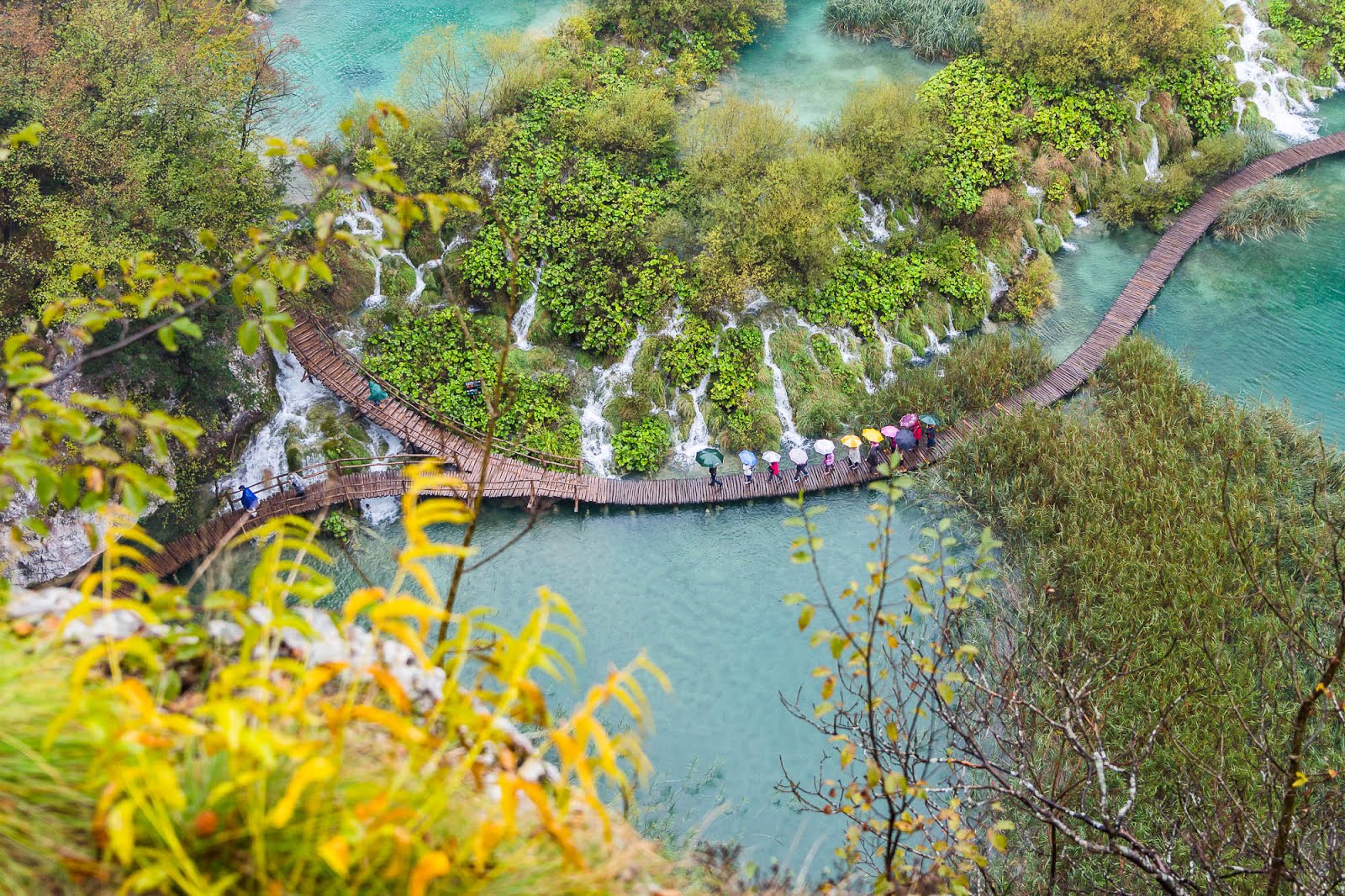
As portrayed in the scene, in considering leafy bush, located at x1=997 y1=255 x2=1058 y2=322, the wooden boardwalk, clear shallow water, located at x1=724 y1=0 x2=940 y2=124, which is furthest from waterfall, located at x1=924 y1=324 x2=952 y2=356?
clear shallow water, located at x1=724 y1=0 x2=940 y2=124

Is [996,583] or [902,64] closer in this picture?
[996,583]

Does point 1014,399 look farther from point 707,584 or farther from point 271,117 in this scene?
point 271,117

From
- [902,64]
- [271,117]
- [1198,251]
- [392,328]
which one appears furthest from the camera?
[902,64]

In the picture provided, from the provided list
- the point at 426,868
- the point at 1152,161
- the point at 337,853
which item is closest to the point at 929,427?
the point at 1152,161

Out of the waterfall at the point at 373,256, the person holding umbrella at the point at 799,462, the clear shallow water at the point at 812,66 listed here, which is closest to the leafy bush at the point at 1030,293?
the clear shallow water at the point at 812,66

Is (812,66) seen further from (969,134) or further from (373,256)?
(373,256)

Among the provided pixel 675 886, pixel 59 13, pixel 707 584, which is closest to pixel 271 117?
pixel 59 13
